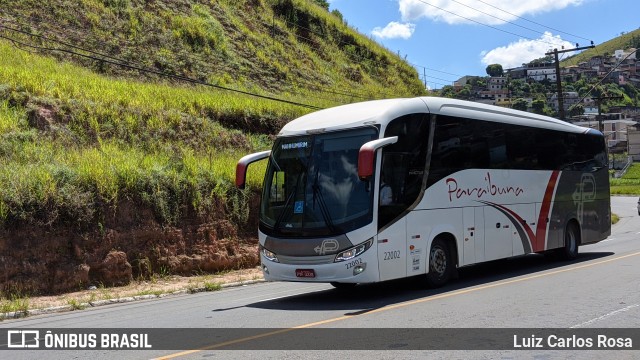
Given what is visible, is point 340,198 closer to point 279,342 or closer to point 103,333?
point 279,342

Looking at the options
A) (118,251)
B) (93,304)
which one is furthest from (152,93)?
(93,304)

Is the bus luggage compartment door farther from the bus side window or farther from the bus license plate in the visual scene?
the bus license plate

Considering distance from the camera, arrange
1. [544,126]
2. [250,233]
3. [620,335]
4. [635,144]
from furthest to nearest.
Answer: [635,144] → [250,233] → [544,126] → [620,335]

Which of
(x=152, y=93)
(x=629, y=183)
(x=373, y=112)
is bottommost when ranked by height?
(x=629, y=183)

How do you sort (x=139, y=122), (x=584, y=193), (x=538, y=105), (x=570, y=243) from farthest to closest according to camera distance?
1. (x=538, y=105)
2. (x=139, y=122)
3. (x=584, y=193)
4. (x=570, y=243)

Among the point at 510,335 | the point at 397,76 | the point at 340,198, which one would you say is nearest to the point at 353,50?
the point at 397,76

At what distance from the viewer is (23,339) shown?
30.7ft

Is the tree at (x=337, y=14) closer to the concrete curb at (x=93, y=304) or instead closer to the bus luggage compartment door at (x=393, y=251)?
the concrete curb at (x=93, y=304)

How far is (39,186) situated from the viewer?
14594 mm

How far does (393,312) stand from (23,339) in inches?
222

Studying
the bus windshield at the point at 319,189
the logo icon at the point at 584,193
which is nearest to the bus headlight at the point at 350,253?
the bus windshield at the point at 319,189

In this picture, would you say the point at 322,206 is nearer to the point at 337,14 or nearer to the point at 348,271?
the point at 348,271

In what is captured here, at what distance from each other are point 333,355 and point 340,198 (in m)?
4.31

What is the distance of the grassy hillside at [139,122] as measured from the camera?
14.8 meters
